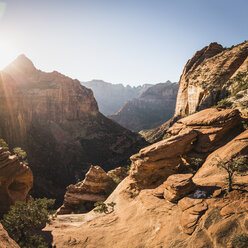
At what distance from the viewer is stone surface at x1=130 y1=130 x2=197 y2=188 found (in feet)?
64.7

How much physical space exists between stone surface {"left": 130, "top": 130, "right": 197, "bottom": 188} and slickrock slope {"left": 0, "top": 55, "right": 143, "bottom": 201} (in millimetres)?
52100

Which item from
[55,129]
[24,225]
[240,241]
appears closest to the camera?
[240,241]

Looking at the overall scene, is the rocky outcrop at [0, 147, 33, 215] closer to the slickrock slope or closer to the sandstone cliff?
the sandstone cliff

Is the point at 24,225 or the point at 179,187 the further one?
the point at 24,225

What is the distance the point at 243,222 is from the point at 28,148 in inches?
3391

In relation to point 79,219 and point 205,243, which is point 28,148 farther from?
point 205,243

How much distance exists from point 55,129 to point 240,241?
10651 cm

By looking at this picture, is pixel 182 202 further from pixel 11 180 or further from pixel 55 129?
pixel 55 129

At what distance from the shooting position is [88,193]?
102 feet

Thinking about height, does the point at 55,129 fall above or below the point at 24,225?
below

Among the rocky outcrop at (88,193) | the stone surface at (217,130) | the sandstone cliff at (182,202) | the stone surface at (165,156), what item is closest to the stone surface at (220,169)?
the sandstone cliff at (182,202)

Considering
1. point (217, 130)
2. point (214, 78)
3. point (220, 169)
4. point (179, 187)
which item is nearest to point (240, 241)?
point (179, 187)

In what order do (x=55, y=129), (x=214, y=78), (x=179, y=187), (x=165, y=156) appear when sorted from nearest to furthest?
(x=179, y=187) → (x=165, y=156) → (x=214, y=78) → (x=55, y=129)

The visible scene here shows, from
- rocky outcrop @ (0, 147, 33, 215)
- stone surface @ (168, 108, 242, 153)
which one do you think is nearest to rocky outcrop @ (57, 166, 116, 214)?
rocky outcrop @ (0, 147, 33, 215)
